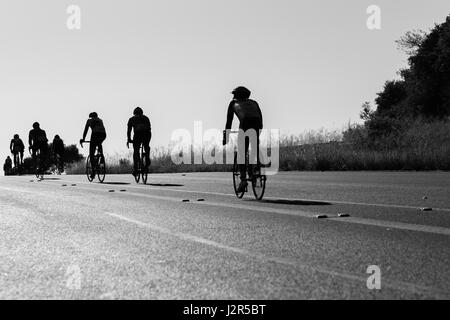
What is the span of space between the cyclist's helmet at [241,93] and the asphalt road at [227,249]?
185 centimetres

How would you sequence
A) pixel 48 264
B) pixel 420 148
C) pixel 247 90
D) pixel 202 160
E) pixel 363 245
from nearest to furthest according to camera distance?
pixel 48 264 < pixel 363 245 < pixel 247 90 < pixel 420 148 < pixel 202 160

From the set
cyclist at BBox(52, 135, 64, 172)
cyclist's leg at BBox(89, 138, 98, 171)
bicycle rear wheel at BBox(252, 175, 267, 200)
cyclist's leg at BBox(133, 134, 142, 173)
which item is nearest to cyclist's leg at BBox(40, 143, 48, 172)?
cyclist at BBox(52, 135, 64, 172)

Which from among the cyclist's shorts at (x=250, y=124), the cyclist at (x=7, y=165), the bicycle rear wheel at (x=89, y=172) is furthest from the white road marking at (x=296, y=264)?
the cyclist at (x=7, y=165)

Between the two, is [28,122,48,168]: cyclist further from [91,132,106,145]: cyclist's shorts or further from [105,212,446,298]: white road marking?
[105,212,446,298]: white road marking

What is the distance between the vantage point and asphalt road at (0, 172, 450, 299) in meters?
4.80

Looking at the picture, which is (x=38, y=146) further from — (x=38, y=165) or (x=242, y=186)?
(x=242, y=186)

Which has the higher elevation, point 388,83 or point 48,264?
point 388,83

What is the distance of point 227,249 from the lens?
6574mm

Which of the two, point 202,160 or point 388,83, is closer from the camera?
point 202,160

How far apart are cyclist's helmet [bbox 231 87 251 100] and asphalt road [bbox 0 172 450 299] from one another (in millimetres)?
1853
